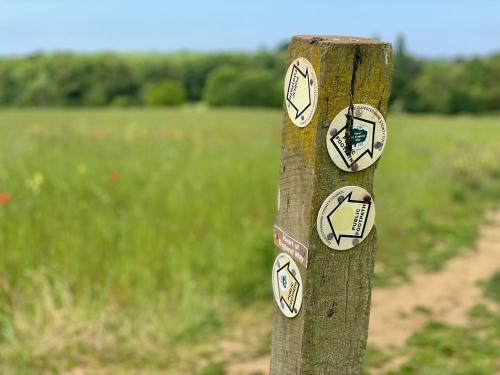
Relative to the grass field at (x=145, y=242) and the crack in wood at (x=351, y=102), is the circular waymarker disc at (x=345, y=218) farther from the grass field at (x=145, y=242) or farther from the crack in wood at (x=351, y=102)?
the grass field at (x=145, y=242)

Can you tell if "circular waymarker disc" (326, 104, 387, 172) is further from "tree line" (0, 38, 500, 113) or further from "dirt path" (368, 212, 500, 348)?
"tree line" (0, 38, 500, 113)

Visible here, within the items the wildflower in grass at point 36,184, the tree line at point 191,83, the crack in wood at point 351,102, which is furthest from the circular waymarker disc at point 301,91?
the tree line at point 191,83

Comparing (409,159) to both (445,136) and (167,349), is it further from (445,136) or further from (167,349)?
(167,349)

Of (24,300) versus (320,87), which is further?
(24,300)

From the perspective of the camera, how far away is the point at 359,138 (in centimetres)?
165

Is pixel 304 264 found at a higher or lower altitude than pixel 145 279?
higher

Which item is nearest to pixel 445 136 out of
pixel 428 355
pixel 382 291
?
pixel 382 291

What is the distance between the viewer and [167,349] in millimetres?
3895

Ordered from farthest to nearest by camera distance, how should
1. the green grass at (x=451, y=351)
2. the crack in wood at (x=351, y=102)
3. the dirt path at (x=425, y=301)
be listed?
1. the dirt path at (x=425, y=301)
2. the green grass at (x=451, y=351)
3. the crack in wood at (x=351, y=102)

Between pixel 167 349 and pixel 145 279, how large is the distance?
2.14 feet

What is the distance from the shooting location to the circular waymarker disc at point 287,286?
1781mm

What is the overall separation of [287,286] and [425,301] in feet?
11.6

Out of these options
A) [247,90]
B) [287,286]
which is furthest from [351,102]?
[247,90]

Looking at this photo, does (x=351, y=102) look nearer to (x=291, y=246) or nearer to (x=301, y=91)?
(x=301, y=91)
